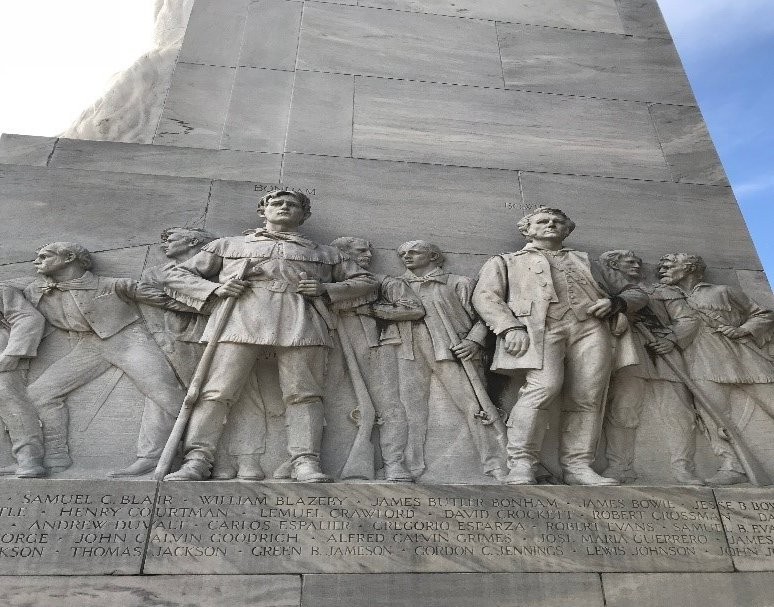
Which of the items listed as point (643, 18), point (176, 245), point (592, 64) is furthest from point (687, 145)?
point (176, 245)

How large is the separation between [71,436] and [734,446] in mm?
6495

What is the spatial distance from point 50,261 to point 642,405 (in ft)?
20.9

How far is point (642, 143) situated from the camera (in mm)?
9758

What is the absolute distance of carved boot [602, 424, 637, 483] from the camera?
6.61m

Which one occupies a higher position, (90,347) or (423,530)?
(90,347)

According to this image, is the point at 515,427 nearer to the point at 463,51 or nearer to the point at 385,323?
the point at 385,323

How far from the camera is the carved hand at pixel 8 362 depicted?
20.7 feet

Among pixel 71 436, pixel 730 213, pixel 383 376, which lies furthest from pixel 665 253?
pixel 71 436

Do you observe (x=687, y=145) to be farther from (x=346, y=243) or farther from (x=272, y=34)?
(x=272, y=34)

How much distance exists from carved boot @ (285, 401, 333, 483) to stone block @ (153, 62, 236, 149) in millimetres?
4105

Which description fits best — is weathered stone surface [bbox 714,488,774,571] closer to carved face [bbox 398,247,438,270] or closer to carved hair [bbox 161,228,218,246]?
carved face [bbox 398,247,438,270]

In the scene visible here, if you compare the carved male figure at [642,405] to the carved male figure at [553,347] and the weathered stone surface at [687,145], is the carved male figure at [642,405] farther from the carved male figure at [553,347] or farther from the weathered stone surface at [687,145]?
the weathered stone surface at [687,145]

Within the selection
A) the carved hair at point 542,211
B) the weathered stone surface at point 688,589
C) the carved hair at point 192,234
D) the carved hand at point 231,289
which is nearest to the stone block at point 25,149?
the carved hair at point 192,234

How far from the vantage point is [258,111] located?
9.17m
